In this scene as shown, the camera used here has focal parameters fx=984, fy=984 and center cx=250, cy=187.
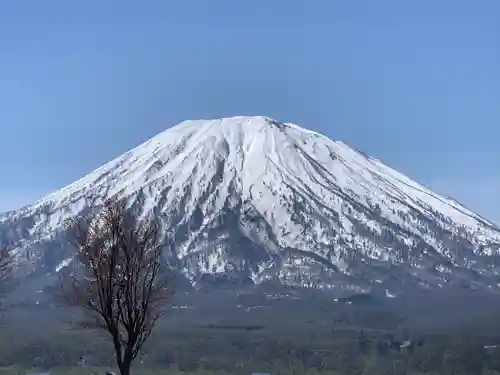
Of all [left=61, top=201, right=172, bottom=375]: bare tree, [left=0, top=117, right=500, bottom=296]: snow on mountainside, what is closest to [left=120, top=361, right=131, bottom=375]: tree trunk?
[left=61, top=201, right=172, bottom=375]: bare tree

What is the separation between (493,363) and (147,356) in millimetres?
29217

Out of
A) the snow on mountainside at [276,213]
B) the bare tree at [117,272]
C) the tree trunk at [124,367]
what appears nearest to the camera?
the bare tree at [117,272]

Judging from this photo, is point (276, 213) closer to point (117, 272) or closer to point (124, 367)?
point (124, 367)

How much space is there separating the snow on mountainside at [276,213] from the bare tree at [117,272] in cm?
12286

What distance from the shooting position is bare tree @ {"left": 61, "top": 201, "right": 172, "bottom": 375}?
759 inches

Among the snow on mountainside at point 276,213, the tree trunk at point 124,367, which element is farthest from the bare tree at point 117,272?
the snow on mountainside at point 276,213

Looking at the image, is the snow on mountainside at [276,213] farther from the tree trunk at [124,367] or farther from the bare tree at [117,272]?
the bare tree at [117,272]

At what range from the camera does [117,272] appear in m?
19.4

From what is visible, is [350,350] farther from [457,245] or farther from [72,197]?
[72,197]

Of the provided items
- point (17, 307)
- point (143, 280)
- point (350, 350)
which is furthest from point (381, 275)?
point (143, 280)

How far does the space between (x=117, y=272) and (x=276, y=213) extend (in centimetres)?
14929

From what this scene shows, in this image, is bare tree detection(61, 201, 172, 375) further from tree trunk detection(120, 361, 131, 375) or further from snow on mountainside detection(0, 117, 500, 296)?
snow on mountainside detection(0, 117, 500, 296)

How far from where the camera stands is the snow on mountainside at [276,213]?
153000mm

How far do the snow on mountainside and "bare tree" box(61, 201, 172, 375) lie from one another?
403ft
